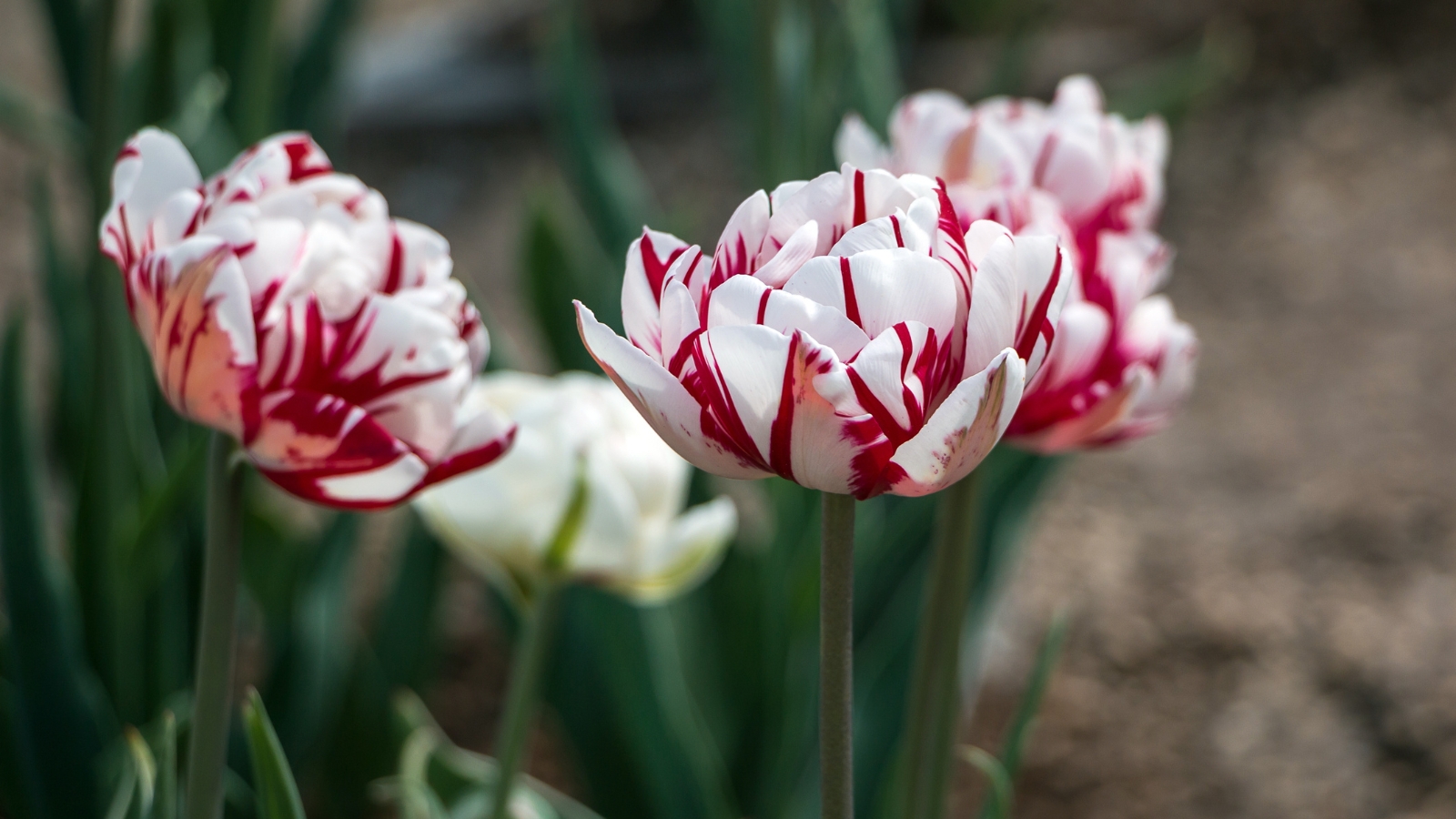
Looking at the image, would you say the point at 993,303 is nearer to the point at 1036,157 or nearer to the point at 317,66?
the point at 1036,157

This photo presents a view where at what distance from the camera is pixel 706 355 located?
25 centimetres

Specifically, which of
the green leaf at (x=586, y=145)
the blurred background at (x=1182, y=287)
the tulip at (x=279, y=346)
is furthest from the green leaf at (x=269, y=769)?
the green leaf at (x=586, y=145)

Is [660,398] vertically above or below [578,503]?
above

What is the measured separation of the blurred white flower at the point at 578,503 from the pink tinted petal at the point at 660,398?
193mm

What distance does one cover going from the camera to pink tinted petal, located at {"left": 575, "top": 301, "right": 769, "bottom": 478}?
0.25m

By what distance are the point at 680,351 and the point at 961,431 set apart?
5cm

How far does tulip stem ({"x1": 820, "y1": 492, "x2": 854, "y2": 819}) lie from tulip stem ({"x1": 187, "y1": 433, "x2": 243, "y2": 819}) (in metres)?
0.15

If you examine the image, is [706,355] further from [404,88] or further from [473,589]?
[404,88]

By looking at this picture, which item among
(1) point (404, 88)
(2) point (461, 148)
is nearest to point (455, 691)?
(2) point (461, 148)

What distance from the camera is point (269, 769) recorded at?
Result: 376mm

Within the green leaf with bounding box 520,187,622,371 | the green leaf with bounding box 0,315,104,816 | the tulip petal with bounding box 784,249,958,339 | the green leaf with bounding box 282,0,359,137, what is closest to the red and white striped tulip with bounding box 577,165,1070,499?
the tulip petal with bounding box 784,249,958,339

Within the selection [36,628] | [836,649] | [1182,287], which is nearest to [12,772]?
[36,628]

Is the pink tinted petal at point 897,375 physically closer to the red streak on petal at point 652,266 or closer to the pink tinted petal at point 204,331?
the red streak on petal at point 652,266

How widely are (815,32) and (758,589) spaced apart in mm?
345
